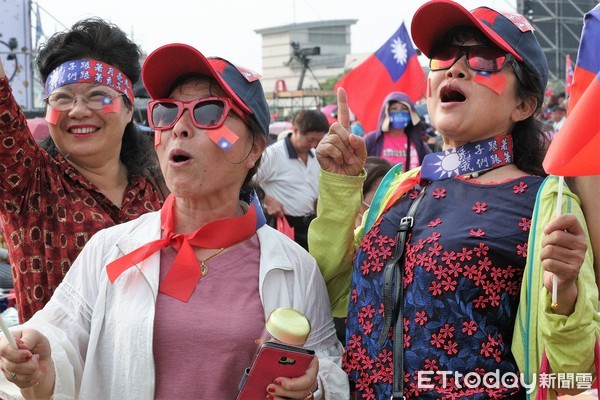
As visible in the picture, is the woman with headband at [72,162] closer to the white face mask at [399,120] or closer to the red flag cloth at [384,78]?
the white face mask at [399,120]

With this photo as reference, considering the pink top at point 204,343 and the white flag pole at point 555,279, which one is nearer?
the white flag pole at point 555,279

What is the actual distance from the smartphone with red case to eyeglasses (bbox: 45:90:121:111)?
168cm

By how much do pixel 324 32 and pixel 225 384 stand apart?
97.9 metres

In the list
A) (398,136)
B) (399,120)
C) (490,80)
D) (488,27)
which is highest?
(488,27)

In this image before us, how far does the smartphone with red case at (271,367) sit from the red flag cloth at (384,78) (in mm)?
7683

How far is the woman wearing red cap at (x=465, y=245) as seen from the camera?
7.67 ft

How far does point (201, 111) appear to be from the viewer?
8.94 ft

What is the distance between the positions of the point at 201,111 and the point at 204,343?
0.73 m

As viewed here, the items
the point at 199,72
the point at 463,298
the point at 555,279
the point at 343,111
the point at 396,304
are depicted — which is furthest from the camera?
the point at 343,111

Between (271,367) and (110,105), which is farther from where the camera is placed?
(110,105)

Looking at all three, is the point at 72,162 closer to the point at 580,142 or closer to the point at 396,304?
the point at 396,304

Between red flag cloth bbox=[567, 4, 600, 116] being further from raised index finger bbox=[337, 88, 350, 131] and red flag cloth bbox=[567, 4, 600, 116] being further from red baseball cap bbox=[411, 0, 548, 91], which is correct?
raised index finger bbox=[337, 88, 350, 131]

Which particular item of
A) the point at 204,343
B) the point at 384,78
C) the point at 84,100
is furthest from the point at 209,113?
the point at 384,78

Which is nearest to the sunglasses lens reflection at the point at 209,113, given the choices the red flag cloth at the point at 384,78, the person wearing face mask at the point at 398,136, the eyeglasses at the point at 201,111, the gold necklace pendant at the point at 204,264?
the eyeglasses at the point at 201,111
